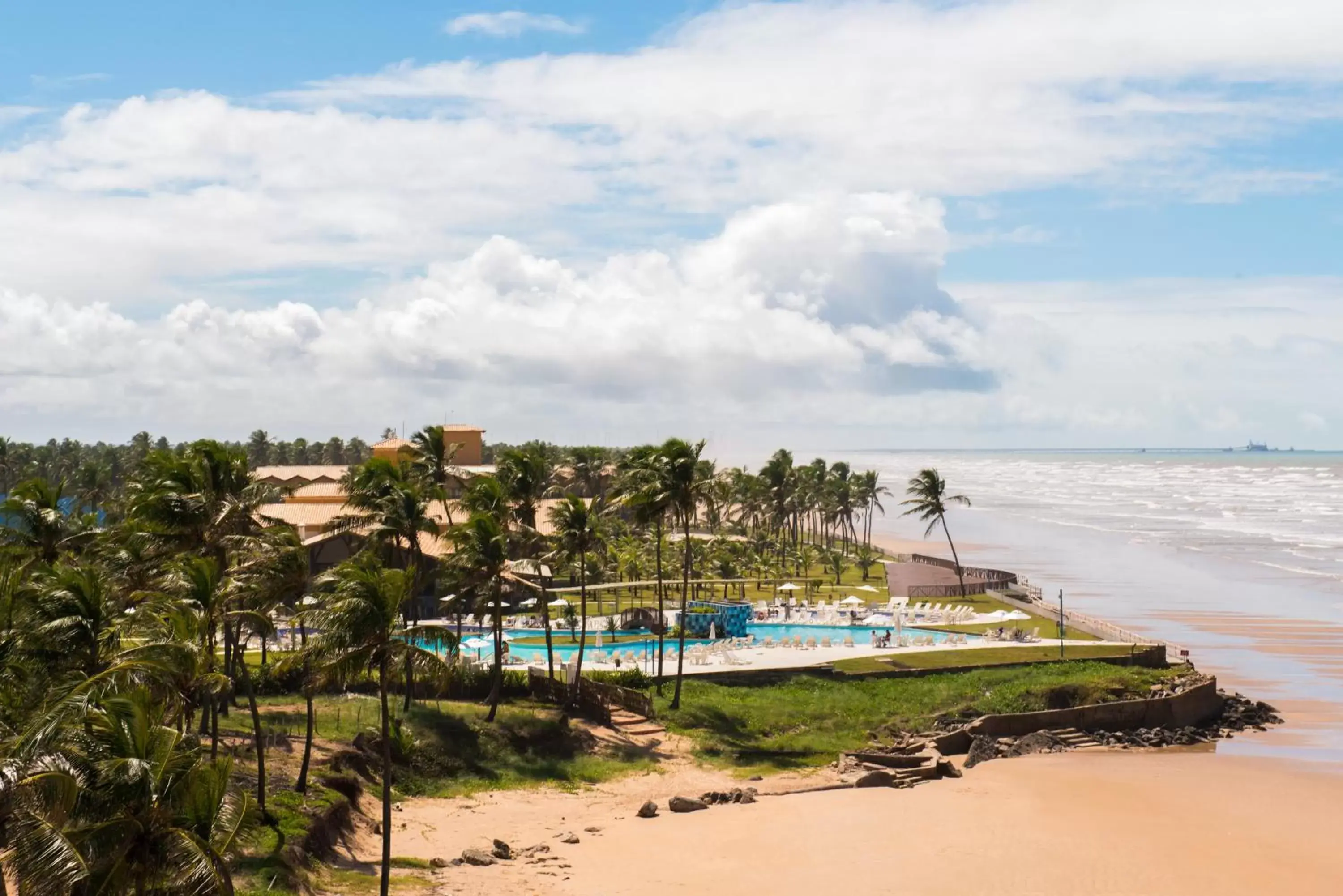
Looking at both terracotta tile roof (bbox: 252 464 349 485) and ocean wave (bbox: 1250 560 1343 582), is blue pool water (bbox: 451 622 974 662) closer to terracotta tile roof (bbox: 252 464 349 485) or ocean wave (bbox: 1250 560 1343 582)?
terracotta tile roof (bbox: 252 464 349 485)

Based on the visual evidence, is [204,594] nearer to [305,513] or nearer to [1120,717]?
[1120,717]

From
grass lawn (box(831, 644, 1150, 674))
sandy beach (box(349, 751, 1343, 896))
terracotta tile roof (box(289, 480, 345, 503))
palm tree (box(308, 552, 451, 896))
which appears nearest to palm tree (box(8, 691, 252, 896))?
palm tree (box(308, 552, 451, 896))

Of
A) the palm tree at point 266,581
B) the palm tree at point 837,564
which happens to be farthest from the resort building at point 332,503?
the palm tree at point 837,564

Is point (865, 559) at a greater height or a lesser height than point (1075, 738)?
greater

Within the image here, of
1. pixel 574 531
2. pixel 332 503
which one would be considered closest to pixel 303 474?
pixel 332 503

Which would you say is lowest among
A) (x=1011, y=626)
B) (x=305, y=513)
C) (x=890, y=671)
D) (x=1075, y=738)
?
(x=1075, y=738)

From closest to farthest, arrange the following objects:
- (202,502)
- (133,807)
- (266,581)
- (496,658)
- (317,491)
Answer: (133,807) < (266,581) < (202,502) < (496,658) < (317,491)

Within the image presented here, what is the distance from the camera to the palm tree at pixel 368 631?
22031 millimetres

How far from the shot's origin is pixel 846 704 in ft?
153

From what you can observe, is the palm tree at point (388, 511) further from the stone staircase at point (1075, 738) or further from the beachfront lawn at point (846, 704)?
the stone staircase at point (1075, 738)

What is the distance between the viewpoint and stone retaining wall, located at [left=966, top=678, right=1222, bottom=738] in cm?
4438

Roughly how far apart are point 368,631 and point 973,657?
36236 millimetres

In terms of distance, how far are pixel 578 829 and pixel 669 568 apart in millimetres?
44578

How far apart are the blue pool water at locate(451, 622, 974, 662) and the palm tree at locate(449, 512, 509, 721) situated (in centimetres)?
1328
